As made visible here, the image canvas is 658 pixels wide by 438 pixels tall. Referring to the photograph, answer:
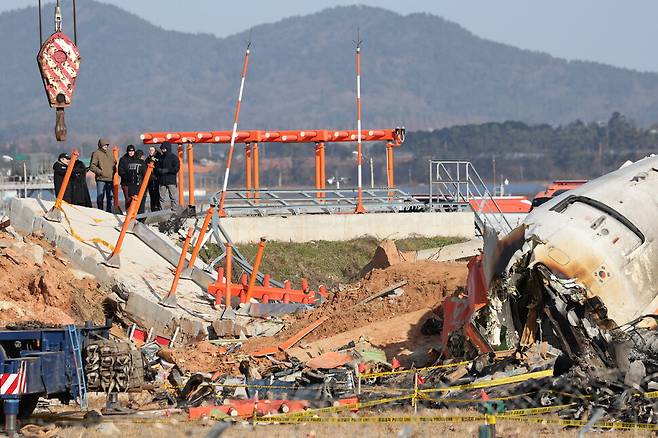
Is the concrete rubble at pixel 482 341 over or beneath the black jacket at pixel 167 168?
beneath

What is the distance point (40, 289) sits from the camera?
79.3 ft

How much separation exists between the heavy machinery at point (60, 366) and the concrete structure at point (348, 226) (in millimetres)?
16421

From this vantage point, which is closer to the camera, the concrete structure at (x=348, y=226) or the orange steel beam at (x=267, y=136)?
the concrete structure at (x=348, y=226)

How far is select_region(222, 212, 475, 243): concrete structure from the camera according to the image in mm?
34656

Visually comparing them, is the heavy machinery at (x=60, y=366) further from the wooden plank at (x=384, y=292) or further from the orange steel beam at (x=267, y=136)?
Result: the orange steel beam at (x=267, y=136)

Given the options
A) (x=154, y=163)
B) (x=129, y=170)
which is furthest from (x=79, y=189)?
(x=154, y=163)

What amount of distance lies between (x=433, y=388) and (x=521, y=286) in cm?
207

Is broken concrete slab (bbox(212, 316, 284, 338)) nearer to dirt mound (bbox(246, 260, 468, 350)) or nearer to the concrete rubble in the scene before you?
the concrete rubble

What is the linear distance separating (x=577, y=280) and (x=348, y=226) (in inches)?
663

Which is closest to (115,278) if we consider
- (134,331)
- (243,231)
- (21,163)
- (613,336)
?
(134,331)

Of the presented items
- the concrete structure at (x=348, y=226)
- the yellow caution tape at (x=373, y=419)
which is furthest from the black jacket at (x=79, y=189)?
the yellow caution tape at (x=373, y=419)

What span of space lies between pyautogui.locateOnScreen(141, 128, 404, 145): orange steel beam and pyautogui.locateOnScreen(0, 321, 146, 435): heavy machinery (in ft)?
65.6

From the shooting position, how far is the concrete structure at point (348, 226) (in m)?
34.7

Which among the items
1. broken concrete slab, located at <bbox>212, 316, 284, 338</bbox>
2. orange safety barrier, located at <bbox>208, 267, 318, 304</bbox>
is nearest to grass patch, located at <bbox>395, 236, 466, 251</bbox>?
orange safety barrier, located at <bbox>208, 267, 318, 304</bbox>
